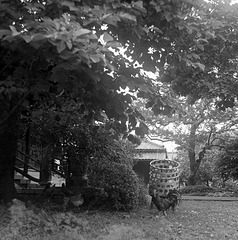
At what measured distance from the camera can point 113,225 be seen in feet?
16.4

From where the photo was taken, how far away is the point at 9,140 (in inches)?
221

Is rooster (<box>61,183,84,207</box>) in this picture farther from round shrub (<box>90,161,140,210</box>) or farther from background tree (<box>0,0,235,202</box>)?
background tree (<box>0,0,235,202</box>)

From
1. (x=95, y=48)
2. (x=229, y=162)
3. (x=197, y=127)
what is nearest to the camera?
(x=95, y=48)

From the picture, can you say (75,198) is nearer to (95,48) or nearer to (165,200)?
(165,200)

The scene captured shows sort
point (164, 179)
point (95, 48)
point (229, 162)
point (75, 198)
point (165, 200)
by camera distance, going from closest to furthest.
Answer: point (95, 48) → point (75, 198) → point (165, 200) → point (164, 179) → point (229, 162)

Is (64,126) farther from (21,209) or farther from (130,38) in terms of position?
(130,38)

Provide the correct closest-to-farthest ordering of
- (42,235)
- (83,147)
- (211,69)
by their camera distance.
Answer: (42,235) < (83,147) < (211,69)

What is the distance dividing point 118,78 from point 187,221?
3.18 m

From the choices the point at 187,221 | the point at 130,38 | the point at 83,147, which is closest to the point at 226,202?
the point at 187,221

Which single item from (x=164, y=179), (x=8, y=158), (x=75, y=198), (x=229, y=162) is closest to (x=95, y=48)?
(x=8, y=158)

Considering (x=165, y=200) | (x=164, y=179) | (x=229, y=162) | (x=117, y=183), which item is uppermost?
(x=229, y=162)

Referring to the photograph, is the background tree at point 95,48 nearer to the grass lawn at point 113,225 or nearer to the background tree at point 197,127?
the grass lawn at point 113,225

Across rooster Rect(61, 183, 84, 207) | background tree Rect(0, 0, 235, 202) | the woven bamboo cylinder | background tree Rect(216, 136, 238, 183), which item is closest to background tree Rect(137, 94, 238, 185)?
background tree Rect(216, 136, 238, 183)

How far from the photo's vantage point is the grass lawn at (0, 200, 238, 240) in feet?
13.9
